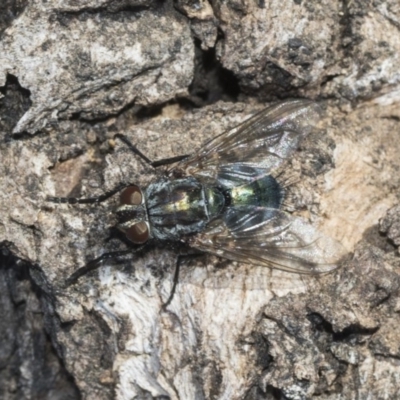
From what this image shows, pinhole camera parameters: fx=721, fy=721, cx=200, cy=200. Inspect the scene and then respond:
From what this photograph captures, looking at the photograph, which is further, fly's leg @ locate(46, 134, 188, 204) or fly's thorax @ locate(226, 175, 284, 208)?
fly's thorax @ locate(226, 175, 284, 208)

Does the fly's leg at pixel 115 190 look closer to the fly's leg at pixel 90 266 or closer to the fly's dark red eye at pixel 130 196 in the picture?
the fly's dark red eye at pixel 130 196

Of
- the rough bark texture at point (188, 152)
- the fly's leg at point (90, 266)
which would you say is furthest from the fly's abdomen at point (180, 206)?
the fly's leg at point (90, 266)

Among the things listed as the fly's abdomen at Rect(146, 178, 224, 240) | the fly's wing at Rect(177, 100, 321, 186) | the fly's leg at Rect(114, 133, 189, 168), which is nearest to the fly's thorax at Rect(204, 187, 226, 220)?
the fly's abdomen at Rect(146, 178, 224, 240)

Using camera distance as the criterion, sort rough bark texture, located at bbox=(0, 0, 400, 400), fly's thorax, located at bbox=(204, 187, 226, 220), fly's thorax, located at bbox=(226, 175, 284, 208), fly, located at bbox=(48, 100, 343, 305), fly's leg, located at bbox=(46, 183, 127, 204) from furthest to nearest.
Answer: fly's thorax, located at bbox=(204, 187, 226, 220), fly's thorax, located at bbox=(226, 175, 284, 208), fly, located at bbox=(48, 100, 343, 305), fly's leg, located at bbox=(46, 183, 127, 204), rough bark texture, located at bbox=(0, 0, 400, 400)

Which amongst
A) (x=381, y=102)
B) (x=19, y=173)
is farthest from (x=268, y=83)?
(x=19, y=173)

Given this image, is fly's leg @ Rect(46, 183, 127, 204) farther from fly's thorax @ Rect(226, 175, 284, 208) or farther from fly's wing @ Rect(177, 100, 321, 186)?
fly's thorax @ Rect(226, 175, 284, 208)

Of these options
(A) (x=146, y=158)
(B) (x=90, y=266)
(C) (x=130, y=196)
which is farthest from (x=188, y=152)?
(B) (x=90, y=266)

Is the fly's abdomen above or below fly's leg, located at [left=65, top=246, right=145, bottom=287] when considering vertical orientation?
above
